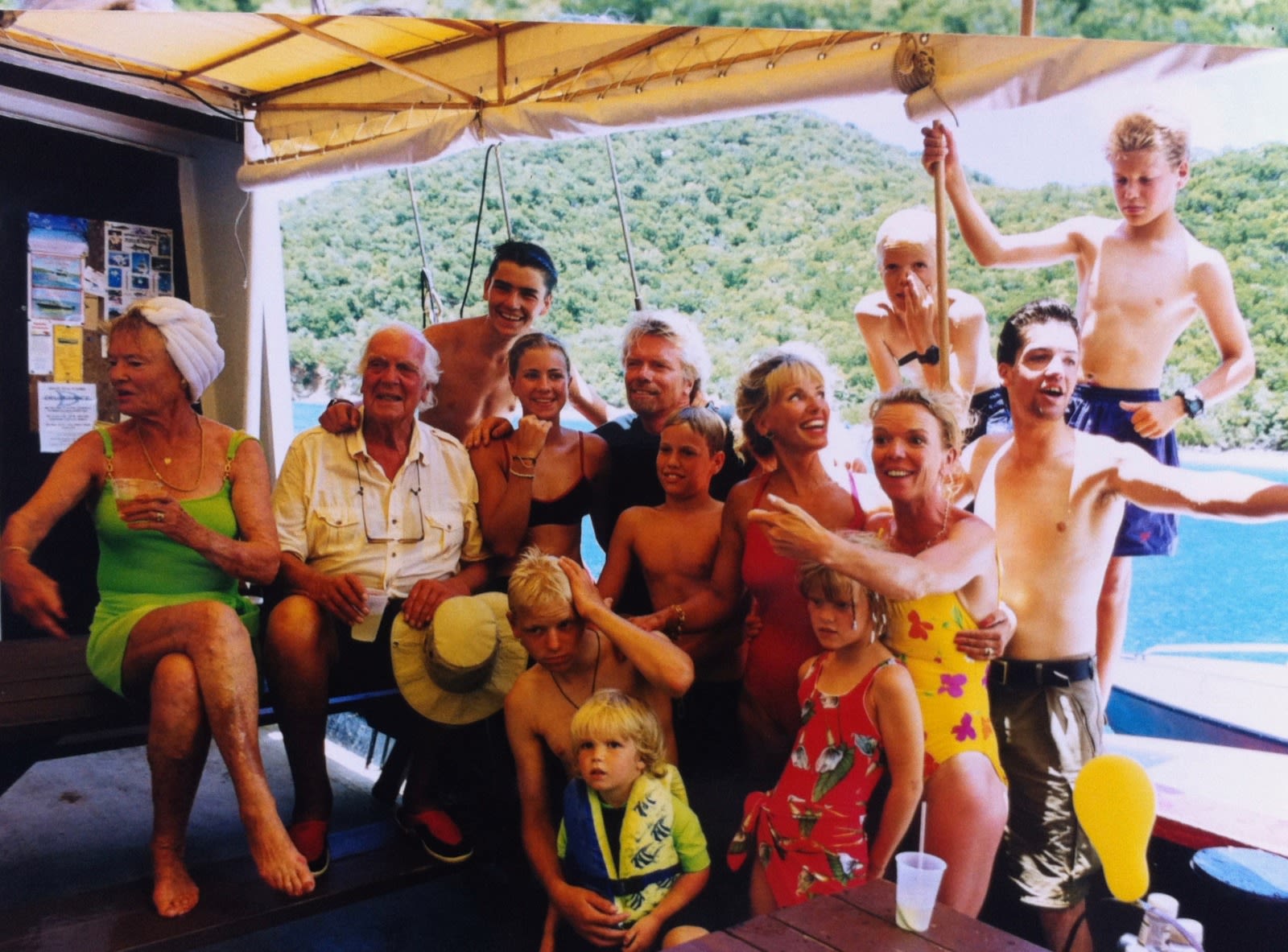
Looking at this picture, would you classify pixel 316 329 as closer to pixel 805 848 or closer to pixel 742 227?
pixel 742 227

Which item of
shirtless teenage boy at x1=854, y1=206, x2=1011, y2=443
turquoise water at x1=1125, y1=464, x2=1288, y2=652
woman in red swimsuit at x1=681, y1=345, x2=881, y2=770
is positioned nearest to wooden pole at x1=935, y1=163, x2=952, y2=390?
shirtless teenage boy at x1=854, y1=206, x2=1011, y2=443

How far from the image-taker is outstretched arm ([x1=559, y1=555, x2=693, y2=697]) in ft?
9.43

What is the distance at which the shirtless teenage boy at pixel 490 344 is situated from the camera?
2.89 metres

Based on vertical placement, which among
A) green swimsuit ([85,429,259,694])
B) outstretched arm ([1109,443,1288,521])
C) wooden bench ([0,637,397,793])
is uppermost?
outstretched arm ([1109,443,1288,521])

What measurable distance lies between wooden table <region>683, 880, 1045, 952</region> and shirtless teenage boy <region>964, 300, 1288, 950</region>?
19.3 inches

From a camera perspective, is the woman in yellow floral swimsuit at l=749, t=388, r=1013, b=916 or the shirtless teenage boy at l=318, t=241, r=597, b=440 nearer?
the woman in yellow floral swimsuit at l=749, t=388, r=1013, b=916

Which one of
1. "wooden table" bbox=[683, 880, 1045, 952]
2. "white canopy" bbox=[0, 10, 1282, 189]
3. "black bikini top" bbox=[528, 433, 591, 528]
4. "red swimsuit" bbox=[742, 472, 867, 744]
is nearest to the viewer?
"wooden table" bbox=[683, 880, 1045, 952]

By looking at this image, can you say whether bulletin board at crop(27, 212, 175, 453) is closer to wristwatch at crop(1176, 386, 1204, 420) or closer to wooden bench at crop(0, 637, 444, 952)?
wooden bench at crop(0, 637, 444, 952)

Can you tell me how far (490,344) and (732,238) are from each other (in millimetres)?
675

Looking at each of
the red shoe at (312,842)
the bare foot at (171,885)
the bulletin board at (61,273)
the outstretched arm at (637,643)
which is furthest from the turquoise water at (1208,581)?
the bulletin board at (61,273)

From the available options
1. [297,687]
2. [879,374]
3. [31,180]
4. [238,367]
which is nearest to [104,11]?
[31,180]

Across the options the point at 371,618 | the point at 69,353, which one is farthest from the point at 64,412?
the point at 371,618

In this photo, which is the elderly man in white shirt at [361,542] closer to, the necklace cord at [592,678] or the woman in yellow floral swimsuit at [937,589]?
the necklace cord at [592,678]

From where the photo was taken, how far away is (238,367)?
265cm
